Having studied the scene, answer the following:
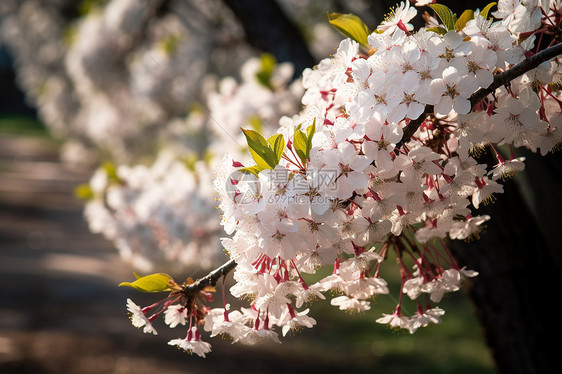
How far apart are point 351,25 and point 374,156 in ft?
1.57

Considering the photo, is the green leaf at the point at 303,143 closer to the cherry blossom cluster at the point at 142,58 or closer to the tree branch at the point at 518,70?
the tree branch at the point at 518,70

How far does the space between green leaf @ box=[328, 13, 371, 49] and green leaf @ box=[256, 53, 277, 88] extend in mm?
2526

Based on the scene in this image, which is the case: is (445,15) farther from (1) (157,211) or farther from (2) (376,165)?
(1) (157,211)

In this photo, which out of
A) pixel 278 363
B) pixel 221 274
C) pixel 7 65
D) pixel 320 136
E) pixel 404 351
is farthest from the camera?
pixel 7 65

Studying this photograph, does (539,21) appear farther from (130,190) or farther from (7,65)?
(7,65)

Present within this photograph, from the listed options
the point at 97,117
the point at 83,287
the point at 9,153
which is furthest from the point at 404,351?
the point at 9,153

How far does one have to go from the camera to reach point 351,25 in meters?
1.41

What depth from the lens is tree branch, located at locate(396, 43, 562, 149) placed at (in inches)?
42.3

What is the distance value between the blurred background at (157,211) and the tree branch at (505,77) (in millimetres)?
664

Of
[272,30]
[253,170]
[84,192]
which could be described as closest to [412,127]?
[253,170]

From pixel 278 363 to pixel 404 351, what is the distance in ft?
4.69

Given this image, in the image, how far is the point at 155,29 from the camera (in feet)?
28.2

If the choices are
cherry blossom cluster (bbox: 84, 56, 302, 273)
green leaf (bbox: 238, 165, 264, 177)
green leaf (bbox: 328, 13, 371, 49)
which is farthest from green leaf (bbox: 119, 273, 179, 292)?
cherry blossom cluster (bbox: 84, 56, 302, 273)

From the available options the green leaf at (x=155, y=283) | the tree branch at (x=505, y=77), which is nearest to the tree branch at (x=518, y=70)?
the tree branch at (x=505, y=77)
